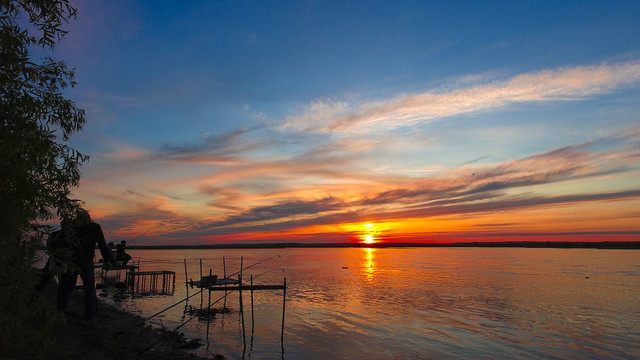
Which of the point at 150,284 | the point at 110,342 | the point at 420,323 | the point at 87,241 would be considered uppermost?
the point at 87,241

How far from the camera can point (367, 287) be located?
43.8 m

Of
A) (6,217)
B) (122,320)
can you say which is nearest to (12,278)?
(6,217)

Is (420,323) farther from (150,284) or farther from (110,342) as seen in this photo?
(150,284)

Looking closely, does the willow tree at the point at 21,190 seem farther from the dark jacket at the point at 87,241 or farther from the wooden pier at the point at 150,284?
the wooden pier at the point at 150,284

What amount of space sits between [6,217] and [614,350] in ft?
79.5

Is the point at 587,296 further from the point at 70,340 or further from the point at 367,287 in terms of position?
the point at 70,340

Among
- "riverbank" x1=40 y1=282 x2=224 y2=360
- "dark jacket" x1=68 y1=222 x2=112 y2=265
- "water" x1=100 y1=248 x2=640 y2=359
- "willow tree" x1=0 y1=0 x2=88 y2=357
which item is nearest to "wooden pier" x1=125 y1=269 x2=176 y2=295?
"water" x1=100 y1=248 x2=640 y2=359

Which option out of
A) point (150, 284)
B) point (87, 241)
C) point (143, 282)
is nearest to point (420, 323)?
point (87, 241)

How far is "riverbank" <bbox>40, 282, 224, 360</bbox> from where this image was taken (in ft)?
35.5

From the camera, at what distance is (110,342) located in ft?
41.4

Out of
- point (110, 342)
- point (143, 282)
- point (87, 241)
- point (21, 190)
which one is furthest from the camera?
point (143, 282)

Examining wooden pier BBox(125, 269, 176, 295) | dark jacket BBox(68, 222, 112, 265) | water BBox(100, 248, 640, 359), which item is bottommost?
water BBox(100, 248, 640, 359)

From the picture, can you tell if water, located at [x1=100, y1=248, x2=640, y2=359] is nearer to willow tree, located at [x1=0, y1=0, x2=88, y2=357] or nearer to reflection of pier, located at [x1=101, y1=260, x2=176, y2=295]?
reflection of pier, located at [x1=101, y1=260, x2=176, y2=295]

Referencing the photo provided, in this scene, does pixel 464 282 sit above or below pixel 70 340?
below
